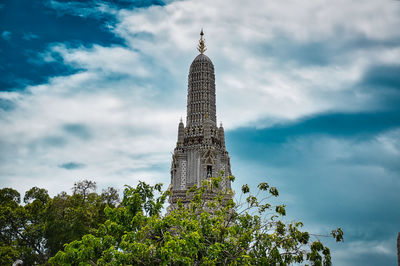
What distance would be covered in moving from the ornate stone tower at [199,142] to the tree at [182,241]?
23.3m

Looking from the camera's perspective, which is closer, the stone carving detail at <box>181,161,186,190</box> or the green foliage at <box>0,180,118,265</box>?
the green foliage at <box>0,180,118,265</box>

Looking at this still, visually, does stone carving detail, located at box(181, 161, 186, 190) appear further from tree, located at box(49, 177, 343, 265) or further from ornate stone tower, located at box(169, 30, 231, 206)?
tree, located at box(49, 177, 343, 265)

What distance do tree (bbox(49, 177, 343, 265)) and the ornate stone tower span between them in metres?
23.3

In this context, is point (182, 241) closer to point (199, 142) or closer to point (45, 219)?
point (45, 219)

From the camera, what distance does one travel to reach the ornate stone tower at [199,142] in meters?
45.5

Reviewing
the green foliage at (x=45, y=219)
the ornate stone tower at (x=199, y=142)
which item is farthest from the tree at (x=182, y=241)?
the ornate stone tower at (x=199, y=142)

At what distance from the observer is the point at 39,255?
1447 inches

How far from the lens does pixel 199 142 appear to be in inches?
1876

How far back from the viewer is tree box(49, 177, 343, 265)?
16.9 meters

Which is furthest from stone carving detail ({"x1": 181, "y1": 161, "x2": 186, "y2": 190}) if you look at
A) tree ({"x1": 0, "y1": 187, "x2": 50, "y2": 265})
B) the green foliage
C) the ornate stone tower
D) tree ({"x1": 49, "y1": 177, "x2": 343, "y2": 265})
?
tree ({"x1": 49, "y1": 177, "x2": 343, "y2": 265})

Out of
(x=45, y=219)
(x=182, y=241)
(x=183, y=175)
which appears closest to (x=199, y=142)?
(x=183, y=175)

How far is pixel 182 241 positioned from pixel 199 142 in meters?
31.4

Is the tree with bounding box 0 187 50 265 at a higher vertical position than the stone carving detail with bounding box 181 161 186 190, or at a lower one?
lower

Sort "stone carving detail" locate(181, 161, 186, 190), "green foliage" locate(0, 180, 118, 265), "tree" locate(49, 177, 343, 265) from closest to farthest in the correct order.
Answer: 1. "tree" locate(49, 177, 343, 265)
2. "green foliage" locate(0, 180, 118, 265)
3. "stone carving detail" locate(181, 161, 186, 190)
